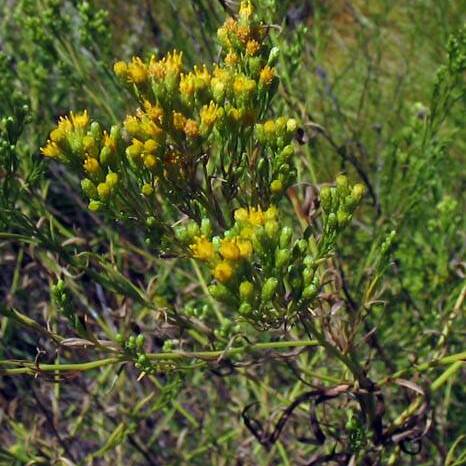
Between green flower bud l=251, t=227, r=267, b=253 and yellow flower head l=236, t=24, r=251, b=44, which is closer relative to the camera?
green flower bud l=251, t=227, r=267, b=253

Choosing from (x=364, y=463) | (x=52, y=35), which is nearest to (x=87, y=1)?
(x=52, y=35)

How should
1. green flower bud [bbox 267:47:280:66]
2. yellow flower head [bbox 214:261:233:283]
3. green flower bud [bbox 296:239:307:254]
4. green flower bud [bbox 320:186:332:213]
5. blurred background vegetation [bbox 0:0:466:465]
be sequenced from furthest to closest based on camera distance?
blurred background vegetation [bbox 0:0:466:465] → green flower bud [bbox 267:47:280:66] → green flower bud [bbox 320:186:332:213] → green flower bud [bbox 296:239:307:254] → yellow flower head [bbox 214:261:233:283]

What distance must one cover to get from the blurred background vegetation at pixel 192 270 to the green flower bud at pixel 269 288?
464mm

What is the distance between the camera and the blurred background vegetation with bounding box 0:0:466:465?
2066mm

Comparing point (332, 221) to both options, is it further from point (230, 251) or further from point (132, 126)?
point (132, 126)

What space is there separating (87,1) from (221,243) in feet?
5.14

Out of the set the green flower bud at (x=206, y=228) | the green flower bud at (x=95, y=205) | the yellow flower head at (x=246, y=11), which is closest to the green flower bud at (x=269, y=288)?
the green flower bud at (x=206, y=228)

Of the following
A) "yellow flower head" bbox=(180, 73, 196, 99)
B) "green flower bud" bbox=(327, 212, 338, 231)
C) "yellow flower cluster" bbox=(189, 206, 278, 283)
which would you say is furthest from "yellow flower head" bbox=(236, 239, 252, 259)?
"yellow flower head" bbox=(180, 73, 196, 99)

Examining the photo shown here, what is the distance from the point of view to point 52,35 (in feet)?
9.04

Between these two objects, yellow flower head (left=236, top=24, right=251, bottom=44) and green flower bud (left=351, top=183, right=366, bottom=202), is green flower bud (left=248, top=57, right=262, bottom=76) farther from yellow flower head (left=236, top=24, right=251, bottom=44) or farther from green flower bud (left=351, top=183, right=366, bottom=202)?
green flower bud (left=351, top=183, right=366, bottom=202)

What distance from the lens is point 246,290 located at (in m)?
1.30

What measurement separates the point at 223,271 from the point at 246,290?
52 mm

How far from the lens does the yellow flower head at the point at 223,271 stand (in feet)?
4.21

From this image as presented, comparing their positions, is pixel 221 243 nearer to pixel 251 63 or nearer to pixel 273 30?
pixel 251 63
